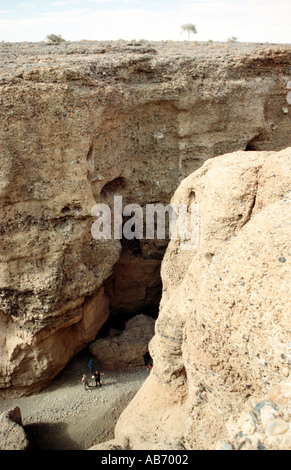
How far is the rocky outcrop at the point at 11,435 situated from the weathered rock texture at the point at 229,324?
197 cm

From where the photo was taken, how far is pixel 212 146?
27.4ft

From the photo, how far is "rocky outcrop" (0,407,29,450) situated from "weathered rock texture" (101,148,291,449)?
1968 millimetres

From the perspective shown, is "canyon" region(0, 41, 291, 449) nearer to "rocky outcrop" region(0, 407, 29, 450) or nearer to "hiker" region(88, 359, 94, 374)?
"hiker" region(88, 359, 94, 374)

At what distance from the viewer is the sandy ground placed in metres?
6.92

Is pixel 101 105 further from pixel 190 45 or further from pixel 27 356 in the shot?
pixel 27 356

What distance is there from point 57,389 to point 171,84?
22.8 feet

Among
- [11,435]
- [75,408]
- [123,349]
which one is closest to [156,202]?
[123,349]

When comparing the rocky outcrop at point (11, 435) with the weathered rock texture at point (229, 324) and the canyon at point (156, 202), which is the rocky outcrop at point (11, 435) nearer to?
the canyon at point (156, 202)

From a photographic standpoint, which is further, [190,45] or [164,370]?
[190,45]

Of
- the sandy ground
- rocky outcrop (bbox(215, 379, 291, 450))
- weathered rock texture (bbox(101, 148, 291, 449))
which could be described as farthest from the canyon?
the sandy ground

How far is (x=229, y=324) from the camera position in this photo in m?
3.08

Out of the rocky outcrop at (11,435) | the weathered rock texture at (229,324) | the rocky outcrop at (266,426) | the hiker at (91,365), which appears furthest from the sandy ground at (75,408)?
the rocky outcrop at (266,426)

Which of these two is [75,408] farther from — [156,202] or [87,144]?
[87,144]

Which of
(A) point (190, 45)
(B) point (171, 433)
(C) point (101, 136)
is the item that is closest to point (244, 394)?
(B) point (171, 433)
